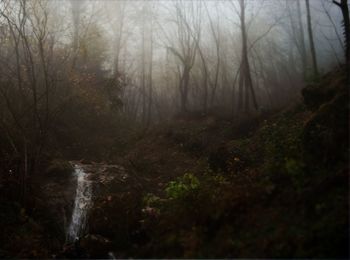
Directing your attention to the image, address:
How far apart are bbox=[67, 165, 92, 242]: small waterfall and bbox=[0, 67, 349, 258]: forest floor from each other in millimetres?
300

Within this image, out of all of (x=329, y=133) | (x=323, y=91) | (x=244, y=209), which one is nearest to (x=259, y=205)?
(x=244, y=209)

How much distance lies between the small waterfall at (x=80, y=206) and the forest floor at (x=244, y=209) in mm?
300

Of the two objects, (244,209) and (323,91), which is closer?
(244,209)

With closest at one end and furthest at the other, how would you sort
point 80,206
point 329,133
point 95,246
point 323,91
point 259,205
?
1. point 259,205
2. point 329,133
3. point 95,246
4. point 323,91
5. point 80,206

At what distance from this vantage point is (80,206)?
12211mm

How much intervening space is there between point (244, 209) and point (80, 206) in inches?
238

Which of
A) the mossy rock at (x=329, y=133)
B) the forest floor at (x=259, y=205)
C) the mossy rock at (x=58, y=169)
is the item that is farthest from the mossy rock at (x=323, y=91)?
the mossy rock at (x=58, y=169)

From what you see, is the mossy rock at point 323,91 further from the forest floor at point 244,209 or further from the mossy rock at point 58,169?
the mossy rock at point 58,169

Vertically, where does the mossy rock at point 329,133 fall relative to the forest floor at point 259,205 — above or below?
above

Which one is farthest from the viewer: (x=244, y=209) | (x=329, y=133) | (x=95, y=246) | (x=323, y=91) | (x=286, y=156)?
(x=323, y=91)

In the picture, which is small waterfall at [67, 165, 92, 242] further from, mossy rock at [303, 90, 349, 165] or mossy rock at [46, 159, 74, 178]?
mossy rock at [303, 90, 349, 165]

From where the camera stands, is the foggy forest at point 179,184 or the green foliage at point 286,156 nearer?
the foggy forest at point 179,184

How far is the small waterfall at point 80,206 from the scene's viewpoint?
11.1 meters

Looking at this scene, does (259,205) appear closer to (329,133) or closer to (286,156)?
(286,156)
